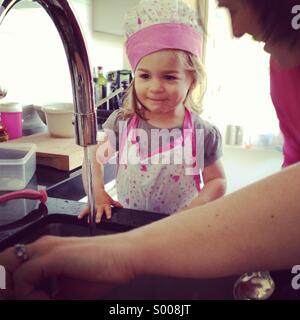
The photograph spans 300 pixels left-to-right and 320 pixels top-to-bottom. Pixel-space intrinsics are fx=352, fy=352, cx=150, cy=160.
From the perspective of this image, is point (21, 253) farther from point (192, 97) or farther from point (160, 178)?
point (192, 97)

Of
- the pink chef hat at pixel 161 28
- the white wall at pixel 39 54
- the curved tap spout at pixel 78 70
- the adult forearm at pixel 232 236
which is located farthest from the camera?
the white wall at pixel 39 54

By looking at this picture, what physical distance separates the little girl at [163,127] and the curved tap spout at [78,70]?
211 millimetres

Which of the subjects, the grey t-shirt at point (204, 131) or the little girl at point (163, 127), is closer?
the little girl at point (163, 127)

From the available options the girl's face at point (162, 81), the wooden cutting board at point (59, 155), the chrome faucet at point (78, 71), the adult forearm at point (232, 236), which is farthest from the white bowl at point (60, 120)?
the adult forearm at point (232, 236)

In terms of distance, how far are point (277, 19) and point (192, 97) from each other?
359 millimetres

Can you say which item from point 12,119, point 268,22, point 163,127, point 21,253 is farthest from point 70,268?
point 12,119

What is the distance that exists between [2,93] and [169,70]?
305 mm

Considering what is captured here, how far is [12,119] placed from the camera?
2.52 ft

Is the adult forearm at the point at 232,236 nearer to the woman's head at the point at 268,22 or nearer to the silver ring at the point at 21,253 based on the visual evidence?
the silver ring at the point at 21,253

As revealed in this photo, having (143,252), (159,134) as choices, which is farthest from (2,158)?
(143,252)

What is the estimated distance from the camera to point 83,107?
1.19ft

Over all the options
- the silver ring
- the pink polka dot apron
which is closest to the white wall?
the pink polka dot apron

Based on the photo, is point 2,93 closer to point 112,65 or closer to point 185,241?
point 185,241

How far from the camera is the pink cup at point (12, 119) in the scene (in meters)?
0.75
